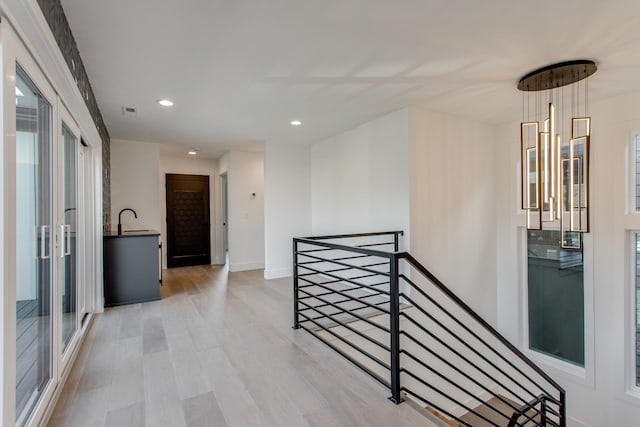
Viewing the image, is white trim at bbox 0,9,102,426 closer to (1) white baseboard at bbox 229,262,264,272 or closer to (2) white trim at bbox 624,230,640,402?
(1) white baseboard at bbox 229,262,264,272

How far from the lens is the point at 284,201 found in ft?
18.3

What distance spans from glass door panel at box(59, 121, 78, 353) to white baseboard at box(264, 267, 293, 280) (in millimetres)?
2957

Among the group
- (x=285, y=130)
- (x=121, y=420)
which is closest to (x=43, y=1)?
(x=121, y=420)

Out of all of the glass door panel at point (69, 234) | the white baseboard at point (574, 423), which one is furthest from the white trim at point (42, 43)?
the white baseboard at point (574, 423)

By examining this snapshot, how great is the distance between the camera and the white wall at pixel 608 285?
11.4 feet

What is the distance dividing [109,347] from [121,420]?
1.20 meters

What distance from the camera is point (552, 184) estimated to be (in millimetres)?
2734

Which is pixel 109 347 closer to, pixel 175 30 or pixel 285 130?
pixel 175 30

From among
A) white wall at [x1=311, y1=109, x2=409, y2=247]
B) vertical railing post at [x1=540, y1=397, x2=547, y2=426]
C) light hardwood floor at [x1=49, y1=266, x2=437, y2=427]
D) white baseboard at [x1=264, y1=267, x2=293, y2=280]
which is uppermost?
white wall at [x1=311, y1=109, x2=409, y2=247]

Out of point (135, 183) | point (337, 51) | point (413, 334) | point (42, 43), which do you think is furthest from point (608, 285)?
point (135, 183)

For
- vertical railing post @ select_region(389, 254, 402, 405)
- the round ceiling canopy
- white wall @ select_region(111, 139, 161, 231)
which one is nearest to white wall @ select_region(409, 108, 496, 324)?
the round ceiling canopy

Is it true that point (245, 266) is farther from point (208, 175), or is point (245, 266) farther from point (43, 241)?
point (43, 241)

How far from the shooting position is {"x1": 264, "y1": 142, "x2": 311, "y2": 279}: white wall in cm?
544

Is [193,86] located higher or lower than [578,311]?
higher
